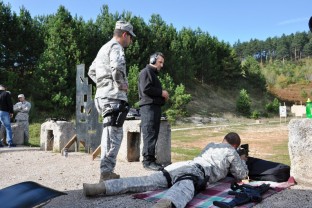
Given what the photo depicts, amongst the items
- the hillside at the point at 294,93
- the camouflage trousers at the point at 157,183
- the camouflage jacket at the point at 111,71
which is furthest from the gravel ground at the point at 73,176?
the hillside at the point at 294,93

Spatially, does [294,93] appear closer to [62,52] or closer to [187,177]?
[62,52]

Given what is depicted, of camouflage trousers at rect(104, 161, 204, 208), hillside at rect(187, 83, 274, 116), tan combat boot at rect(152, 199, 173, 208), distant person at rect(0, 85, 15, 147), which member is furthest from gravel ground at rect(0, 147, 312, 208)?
hillside at rect(187, 83, 274, 116)

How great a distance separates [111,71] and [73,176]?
6.33ft

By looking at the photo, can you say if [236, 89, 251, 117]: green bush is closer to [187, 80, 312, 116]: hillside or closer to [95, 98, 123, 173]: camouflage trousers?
[187, 80, 312, 116]: hillside

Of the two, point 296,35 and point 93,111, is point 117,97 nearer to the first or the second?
point 93,111

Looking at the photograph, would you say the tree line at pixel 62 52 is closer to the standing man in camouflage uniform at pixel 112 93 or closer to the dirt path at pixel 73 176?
the dirt path at pixel 73 176

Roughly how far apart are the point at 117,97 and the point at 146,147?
1309mm

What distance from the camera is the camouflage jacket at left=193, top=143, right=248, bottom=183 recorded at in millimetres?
4094

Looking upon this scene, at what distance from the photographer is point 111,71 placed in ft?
14.2

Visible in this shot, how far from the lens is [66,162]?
682 cm

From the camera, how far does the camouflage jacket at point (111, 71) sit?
14.0 feet

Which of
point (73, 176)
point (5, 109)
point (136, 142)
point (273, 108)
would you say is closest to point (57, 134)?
point (5, 109)

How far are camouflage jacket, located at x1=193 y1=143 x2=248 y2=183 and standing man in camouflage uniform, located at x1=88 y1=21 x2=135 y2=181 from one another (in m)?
1.04

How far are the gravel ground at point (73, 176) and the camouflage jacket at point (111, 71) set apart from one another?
4.19ft
